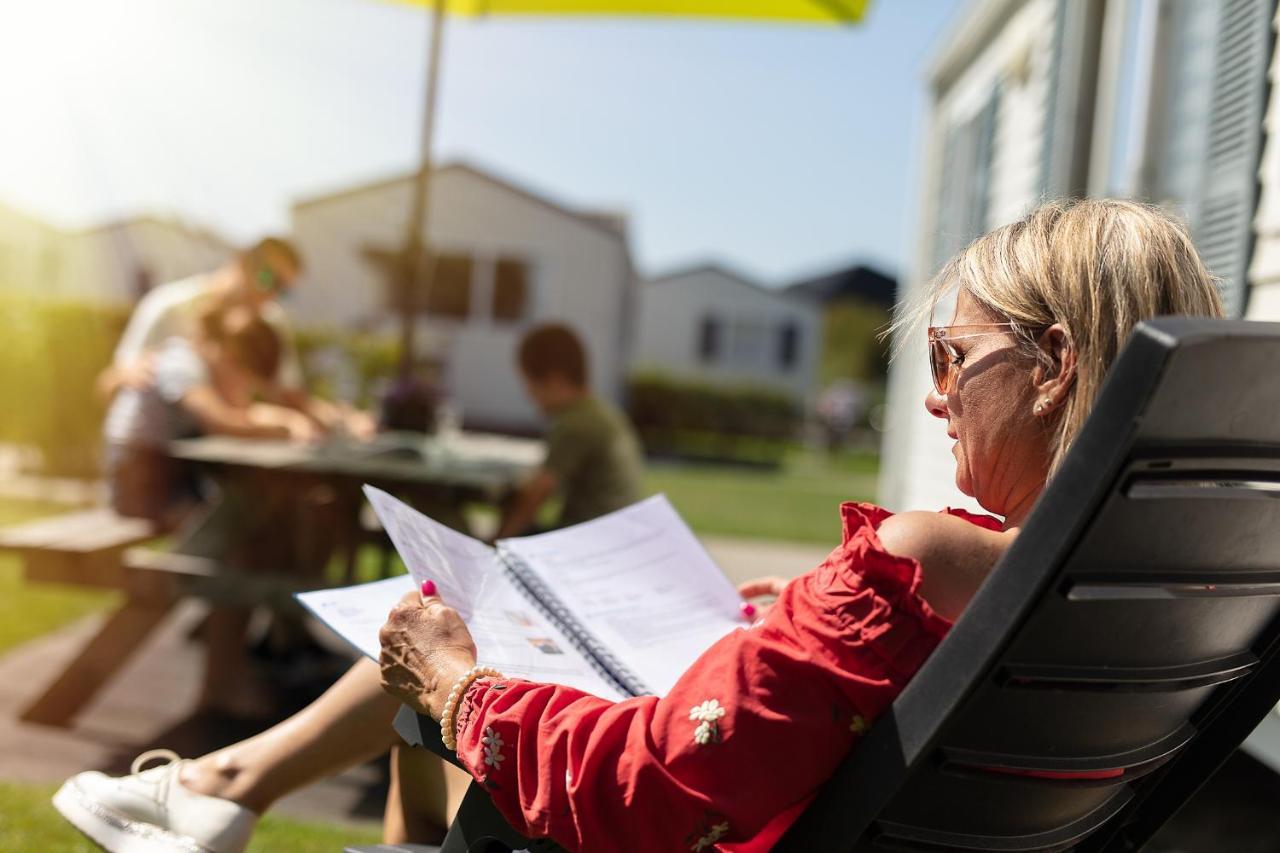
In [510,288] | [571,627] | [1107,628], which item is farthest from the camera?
[510,288]

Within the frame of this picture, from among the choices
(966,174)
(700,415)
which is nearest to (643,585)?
(966,174)

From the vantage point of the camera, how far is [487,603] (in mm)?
1516

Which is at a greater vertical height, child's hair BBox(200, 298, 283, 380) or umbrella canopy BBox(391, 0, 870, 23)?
umbrella canopy BBox(391, 0, 870, 23)

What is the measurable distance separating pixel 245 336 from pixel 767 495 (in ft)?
31.4

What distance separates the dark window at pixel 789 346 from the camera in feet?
100

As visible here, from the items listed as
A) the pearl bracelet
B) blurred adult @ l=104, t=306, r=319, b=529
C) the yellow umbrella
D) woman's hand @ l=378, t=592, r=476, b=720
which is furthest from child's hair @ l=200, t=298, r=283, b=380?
the pearl bracelet

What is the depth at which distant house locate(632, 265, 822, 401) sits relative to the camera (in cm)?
2964

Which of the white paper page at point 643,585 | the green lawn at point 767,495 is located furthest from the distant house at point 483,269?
the white paper page at point 643,585

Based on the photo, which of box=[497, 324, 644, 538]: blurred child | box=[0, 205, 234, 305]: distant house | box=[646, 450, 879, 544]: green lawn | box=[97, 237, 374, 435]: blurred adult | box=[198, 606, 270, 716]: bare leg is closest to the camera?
box=[198, 606, 270, 716]: bare leg

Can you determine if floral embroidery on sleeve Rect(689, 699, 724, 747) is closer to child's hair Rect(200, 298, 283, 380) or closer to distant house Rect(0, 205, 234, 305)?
child's hair Rect(200, 298, 283, 380)

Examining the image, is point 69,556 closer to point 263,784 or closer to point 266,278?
point 266,278

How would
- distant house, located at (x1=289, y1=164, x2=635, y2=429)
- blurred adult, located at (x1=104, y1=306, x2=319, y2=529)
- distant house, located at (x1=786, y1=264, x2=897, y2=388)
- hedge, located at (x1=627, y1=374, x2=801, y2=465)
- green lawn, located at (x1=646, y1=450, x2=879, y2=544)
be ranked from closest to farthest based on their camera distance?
blurred adult, located at (x1=104, y1=306, x2=319, y2=529) → green lawn, located at (x1=646, y1=450, x2=879, y2=544) → distant house, located at (x1=289, y1=164, x2=635, y2=429) → hedge, located at (x1=627, y1=374, x2=801, y2=465) → distant house, located at (x1=786, y1=264, x2=897, y2=388)

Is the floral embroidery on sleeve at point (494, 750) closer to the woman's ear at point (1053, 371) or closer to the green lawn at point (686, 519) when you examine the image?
the woman's ear at point (1053, 371)

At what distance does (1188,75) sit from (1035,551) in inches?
124
